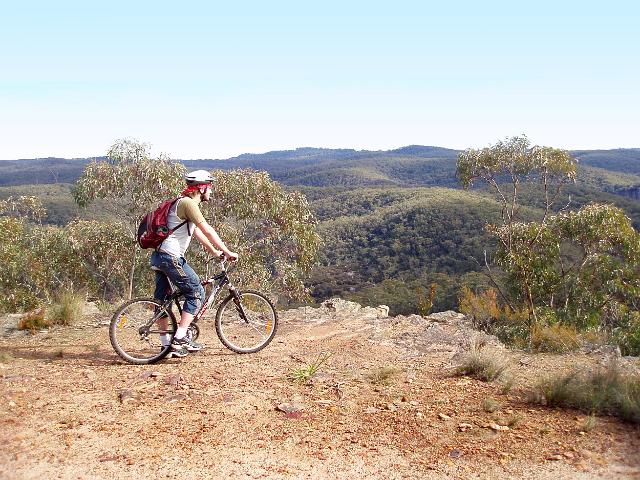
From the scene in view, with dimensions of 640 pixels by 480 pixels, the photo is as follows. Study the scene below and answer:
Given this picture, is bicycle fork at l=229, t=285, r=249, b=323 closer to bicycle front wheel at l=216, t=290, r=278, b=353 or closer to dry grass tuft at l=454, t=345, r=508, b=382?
bicycle front wheel at l=216, t=290, r=278, b=353

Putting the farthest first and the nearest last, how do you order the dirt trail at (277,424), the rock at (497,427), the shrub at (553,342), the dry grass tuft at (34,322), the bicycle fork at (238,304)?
the dry grass tuft at (34,322)
the shrub at (553,342)
the bicycle fork at (238,304)
the rock at (497,427)
the dirt trail at (277,424)

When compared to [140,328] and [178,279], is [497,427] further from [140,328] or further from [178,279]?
[140,328]

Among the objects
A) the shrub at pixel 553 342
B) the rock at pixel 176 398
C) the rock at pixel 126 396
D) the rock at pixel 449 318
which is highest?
the rock at pixel 126 396

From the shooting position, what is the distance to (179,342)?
5.79m

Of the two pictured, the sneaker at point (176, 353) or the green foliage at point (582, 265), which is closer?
the sneaker at point (176, 353)

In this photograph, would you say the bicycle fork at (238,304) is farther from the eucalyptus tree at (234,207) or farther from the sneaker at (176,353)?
the eucalyptus tree at (234,207)

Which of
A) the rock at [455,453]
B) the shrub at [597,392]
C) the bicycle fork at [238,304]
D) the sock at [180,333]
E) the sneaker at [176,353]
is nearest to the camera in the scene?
the rock at [455,453]

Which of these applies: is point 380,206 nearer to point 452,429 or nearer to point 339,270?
point 339,270

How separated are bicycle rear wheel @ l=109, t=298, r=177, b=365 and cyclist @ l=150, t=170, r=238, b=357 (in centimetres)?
13

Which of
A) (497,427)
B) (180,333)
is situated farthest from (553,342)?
(180,333)

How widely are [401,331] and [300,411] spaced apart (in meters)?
3.72

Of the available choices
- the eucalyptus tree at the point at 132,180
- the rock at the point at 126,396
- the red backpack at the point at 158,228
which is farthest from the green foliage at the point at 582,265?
the rock at the point at 126,396

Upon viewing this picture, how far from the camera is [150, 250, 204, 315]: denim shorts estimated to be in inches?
215

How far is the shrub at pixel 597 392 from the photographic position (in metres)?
4.27
